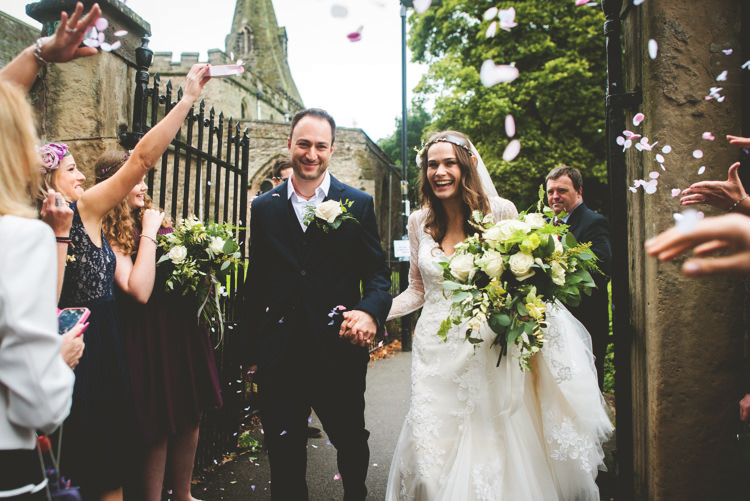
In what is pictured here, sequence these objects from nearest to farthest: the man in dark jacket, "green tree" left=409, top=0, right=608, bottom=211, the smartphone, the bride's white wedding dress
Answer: the smartphone
the bride's white wedding dress
the man in dark jacket
"green tree" left=409, top=0, right=608, bottom=211

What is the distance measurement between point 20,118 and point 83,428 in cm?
148

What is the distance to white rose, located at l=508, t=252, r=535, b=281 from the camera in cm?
223

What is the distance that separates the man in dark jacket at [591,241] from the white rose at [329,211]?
8.72ft

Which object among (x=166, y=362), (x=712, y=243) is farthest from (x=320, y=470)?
(x=712, y=243)

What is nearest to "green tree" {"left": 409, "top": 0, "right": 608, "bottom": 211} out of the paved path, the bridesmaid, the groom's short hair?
the paved path

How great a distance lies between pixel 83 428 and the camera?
→ 209 centimetres

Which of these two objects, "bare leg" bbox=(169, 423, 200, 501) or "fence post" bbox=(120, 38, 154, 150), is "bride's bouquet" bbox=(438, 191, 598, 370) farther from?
"fence post" bbox=(120, 38, 154, 150)

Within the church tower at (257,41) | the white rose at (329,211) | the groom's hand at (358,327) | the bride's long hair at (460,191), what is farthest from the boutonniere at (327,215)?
the church tower at (257,41)

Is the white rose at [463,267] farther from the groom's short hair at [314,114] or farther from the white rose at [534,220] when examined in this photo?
the groom's short hair at [314,114]

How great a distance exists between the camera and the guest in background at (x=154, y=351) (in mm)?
2629

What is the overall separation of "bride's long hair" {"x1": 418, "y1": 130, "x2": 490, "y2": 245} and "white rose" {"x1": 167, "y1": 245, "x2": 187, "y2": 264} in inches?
62.8

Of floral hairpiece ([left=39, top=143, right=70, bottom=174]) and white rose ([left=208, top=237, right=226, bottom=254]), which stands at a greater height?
floral hairpiece ([left=39, top=143, right=70, bottom=174])

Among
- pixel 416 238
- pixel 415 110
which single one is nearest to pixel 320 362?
pixel 416 238

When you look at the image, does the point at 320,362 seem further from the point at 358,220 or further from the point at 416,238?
the point at 416,238
